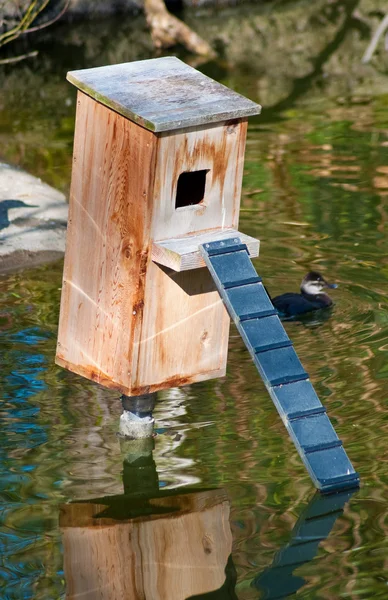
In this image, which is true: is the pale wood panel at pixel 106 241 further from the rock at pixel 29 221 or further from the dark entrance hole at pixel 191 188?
the rock at pixel 29 221

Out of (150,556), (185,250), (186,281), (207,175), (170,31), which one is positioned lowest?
(170,31)

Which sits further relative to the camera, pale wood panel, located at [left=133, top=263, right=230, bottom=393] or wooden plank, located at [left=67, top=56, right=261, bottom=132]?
pale wood panel, located at [left=133, top=263, right=230, bottom=393]

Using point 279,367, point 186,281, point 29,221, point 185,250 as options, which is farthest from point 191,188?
point 29,221

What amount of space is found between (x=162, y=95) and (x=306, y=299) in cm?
286

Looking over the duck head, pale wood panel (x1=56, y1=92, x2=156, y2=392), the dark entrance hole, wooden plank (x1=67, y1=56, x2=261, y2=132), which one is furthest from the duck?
wooden plank (x1=67, y1=56, x2=261, y2=132)

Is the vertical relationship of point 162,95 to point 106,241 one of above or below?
above

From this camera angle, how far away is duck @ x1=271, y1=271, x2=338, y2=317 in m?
8.16

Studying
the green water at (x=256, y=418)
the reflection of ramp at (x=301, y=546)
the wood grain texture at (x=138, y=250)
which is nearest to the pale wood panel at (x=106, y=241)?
the wood grain texture at (x=138, y=250)

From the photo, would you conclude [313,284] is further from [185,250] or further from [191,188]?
[185,250]

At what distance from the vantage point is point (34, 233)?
991cm

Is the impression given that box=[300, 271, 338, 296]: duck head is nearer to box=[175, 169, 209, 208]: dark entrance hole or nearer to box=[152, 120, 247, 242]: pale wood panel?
box=[175, 169, 209, 208]: dark entrance hole

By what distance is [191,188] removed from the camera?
6066 mm

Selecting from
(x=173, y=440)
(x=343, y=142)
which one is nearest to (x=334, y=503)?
(x=173, y=440)

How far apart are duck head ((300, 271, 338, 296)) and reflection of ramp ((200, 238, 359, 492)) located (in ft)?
9.00
